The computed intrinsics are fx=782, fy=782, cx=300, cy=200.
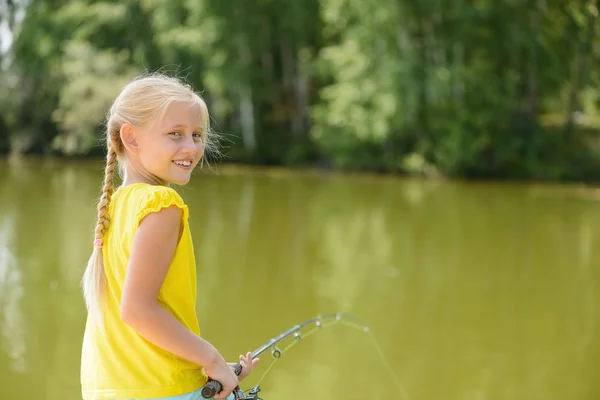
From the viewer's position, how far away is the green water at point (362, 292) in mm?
4445

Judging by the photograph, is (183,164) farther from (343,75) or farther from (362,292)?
(343,75)

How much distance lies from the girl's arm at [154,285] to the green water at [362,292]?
2.65 metres

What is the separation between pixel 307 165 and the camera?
78.3 feet

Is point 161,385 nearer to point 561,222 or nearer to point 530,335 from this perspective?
point 530,335

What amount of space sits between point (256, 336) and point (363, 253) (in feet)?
12.5

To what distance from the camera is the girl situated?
4.62 feet

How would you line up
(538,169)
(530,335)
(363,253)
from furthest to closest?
1. (538,169)
2. (363,253)
3. (530,335)

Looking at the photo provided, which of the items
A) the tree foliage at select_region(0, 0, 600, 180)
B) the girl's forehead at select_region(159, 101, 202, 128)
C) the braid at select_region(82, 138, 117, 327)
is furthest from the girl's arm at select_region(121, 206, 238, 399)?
the tree foliage at select_region(0, 0, 600, 180)

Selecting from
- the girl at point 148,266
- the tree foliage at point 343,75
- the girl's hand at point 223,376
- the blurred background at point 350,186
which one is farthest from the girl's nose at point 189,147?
the tree foliage at point 343,75

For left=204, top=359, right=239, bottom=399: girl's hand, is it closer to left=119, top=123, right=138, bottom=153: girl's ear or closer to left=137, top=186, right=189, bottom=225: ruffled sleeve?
left=137, top=186, right=189, bottom=225: ruffled sleeve

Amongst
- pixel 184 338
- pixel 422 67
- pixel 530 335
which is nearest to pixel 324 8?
pixel 422 67

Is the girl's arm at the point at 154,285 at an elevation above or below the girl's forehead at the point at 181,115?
below

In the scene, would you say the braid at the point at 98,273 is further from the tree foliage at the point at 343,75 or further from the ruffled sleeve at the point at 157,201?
the tree foliage at the point at 343,75

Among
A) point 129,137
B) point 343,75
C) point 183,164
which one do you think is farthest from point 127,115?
point 343,75
